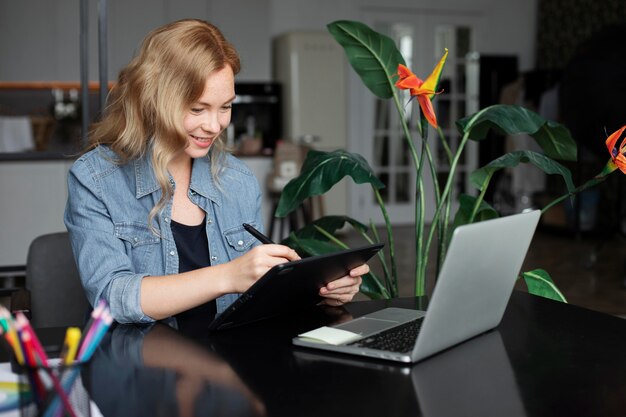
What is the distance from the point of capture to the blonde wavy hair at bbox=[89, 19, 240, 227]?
176cm

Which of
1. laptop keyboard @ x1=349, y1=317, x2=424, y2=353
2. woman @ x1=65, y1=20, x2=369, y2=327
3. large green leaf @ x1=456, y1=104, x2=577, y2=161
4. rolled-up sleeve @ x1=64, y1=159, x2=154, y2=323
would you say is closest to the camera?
laptop keyboard @ x1=349, y1=317, x2=424, y2=353

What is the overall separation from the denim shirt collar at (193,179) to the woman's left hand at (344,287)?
1.34 feet

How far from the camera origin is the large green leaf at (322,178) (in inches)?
92.0

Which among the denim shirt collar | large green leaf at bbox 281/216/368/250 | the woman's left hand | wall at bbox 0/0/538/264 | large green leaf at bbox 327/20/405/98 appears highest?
wall at bbox 0/0/538/264

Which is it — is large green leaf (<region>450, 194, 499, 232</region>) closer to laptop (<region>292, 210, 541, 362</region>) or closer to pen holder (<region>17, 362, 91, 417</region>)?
laptop (<region>292, 210, 541, 362</region>)

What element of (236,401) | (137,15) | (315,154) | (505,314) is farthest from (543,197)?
(236,401)

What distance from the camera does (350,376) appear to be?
3.98 ft

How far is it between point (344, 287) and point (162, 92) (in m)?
0.56

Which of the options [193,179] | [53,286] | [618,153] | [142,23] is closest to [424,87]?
[618,153]

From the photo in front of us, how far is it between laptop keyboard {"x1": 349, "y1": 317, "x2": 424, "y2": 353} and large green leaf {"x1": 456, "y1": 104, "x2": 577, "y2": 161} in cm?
95

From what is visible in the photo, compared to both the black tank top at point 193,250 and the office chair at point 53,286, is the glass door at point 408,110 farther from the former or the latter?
the black tank top at point 193,250

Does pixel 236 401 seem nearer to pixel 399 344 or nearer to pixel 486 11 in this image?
pixel 399 344

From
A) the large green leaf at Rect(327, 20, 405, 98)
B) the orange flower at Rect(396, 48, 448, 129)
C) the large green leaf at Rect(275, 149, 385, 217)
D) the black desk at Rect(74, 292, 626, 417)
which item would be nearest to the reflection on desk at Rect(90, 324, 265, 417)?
the black desk at Rect(74, 292, 626, 417)

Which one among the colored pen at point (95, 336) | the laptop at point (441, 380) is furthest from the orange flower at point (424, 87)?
the colored pen at point (95, 336)
